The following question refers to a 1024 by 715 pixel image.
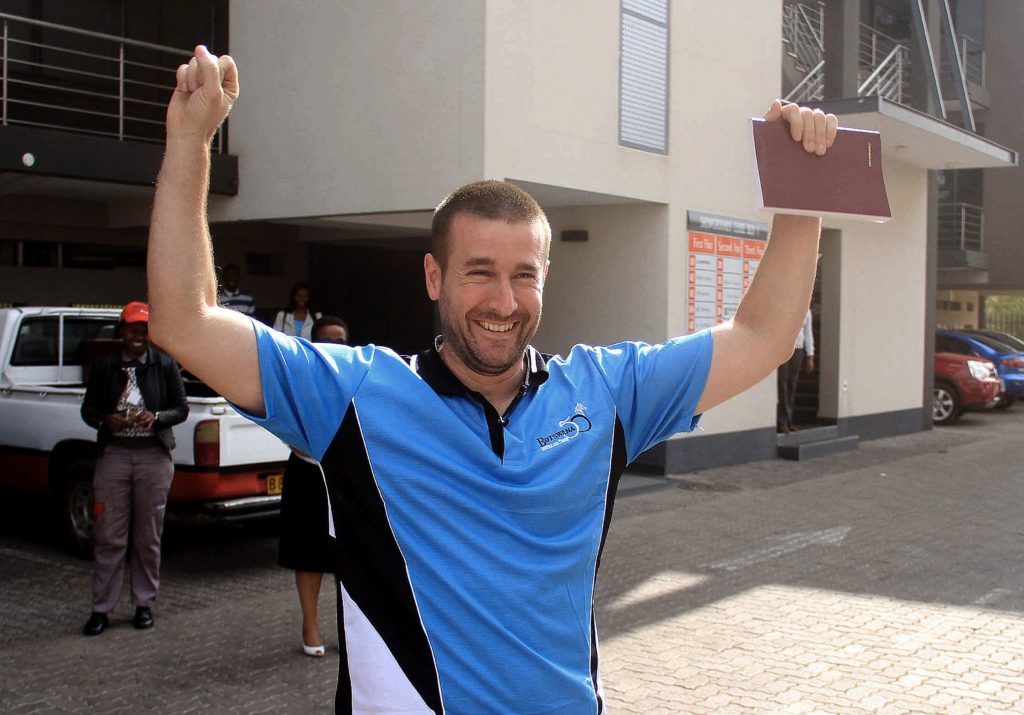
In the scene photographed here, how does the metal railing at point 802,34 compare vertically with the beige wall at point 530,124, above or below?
above

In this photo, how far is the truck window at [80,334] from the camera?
995 cm

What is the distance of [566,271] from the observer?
13.1m

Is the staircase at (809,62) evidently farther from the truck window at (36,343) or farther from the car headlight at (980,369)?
the truck window at (36,343)

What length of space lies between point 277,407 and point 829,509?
9847 millimetres

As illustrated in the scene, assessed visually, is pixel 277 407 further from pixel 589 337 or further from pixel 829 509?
pixel 589 337

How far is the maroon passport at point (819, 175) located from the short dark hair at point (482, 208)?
1.65 feet

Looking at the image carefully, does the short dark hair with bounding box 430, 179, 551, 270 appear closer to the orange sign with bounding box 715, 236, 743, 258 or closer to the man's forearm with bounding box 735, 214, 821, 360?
the man's forearm with bounding box 735, 214, 821, 360

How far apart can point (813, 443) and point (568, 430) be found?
526 inches

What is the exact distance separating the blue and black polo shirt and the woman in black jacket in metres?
4.92

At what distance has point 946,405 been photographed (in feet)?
68.0

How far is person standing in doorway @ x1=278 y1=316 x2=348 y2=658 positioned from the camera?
5980 mm

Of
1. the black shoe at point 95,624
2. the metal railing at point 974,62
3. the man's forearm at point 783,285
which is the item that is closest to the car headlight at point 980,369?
the metal railing at point 974,62

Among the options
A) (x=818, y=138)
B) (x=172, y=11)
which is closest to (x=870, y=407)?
(x=172, y=11)

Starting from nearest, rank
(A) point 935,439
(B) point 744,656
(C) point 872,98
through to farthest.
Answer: (B) point 744,656 → (C) point 872,98 → (A) point 935,439
